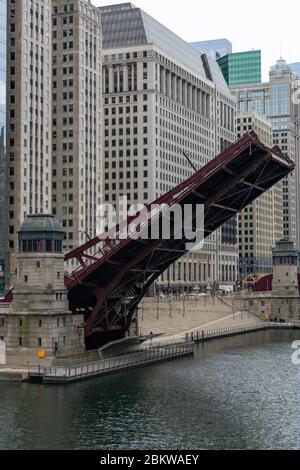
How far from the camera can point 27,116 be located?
413 feet

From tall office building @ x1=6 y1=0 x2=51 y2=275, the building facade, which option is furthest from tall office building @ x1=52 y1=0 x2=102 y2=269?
tall office building @ x1=6 y1=0 x2=51 y2=275

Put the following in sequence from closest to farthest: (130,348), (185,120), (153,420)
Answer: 1. (153,420)
2. (130,348)
3. (185,120)

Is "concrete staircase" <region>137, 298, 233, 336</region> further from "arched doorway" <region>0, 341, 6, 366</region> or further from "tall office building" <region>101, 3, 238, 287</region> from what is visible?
"tall office building" <region>101, 3, 238, 287</region>

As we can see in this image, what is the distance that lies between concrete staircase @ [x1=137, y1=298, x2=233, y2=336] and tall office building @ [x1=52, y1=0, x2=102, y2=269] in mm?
29084

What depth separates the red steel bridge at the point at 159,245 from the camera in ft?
214

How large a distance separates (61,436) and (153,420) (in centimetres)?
690

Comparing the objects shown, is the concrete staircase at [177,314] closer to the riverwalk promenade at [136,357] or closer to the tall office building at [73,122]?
the riverwalk promenade at [136,357]

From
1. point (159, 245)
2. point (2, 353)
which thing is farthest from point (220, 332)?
point (2, 353)

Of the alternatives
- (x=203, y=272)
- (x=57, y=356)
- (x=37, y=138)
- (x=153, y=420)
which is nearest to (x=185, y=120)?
(x=203, y=272)

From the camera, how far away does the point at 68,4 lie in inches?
5773

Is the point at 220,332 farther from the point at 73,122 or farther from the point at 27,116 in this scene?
the point at 73,122

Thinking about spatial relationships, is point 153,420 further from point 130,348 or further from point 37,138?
point 37,138

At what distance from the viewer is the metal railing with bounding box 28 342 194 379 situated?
6450cm

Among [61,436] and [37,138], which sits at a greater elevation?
[37,138]
